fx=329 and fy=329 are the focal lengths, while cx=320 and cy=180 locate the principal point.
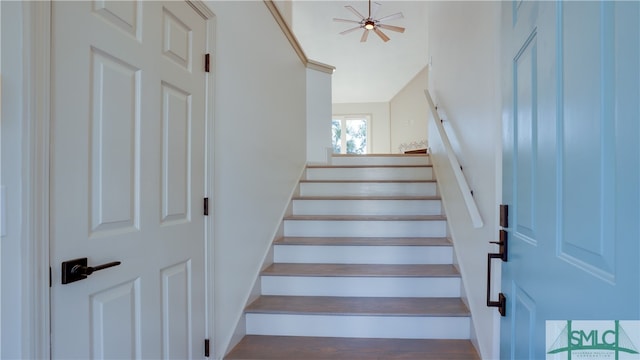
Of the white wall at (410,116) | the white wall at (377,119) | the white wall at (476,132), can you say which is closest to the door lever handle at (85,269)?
the white wall at (476,132)

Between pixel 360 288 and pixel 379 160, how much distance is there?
2.05m

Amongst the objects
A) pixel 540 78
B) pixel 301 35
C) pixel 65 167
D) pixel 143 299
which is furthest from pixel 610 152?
pixel 301 35

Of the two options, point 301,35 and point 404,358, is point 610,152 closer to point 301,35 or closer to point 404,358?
point 404,358

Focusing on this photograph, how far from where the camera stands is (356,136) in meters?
10.4

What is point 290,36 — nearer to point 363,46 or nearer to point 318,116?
point 318,116

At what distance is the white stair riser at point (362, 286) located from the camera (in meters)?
2.18

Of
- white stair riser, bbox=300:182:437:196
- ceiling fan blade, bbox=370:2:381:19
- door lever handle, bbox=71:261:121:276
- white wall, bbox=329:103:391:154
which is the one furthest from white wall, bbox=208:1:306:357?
white wall, bbox=329:103:391:154

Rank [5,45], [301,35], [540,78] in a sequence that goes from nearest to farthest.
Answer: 1. [5,45]
2. [540,78]
3. [301,35]

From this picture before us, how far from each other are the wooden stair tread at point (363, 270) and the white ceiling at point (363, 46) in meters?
3.65

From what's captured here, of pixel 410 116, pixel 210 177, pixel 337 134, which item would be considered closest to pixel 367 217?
pixel 210 177

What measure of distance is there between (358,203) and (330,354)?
150 centimetres

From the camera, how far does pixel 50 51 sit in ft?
2.75

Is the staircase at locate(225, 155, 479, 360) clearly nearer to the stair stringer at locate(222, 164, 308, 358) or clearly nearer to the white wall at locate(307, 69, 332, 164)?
the stair stringer at locate(222, 164, 308, 358)

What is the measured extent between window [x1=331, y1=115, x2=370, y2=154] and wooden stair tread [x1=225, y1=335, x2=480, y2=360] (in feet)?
28.3
